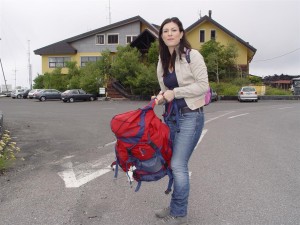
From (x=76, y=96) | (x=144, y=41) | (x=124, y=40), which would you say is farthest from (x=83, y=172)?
(x=124, y=40)

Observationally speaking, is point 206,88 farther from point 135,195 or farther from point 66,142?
point 66,142

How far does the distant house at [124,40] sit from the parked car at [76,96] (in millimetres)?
8748

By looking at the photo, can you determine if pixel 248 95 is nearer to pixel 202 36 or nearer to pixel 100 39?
pixel 202 36

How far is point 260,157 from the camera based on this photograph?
23.3 feet

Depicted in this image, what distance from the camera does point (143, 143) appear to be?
3.35 m

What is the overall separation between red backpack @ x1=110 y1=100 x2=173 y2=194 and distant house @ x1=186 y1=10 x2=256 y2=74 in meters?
43.0

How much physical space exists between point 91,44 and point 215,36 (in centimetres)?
1758

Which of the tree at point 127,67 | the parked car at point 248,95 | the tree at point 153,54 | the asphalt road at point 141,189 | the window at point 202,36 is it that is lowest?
the asphalt road at point 141,189

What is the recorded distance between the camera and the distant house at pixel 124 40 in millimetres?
45000

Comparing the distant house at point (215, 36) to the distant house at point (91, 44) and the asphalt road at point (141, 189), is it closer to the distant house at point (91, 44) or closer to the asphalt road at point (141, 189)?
the distant house at point (91, 44)

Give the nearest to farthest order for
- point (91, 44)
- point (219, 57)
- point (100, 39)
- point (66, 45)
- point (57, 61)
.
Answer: point (219, 57)
point (100, 39)
point (91, 44)
point (66, 45)
point (57, 61)

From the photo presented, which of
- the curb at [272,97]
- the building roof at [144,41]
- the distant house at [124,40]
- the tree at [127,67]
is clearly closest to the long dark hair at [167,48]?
the tree at [127,67]

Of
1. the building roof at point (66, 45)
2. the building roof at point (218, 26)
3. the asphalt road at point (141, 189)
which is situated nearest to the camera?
the asphalt road at point (141, 189)

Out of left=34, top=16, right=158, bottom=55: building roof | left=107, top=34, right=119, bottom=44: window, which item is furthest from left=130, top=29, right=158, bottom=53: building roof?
left=107, top=34, right=119, bottom=44: window
